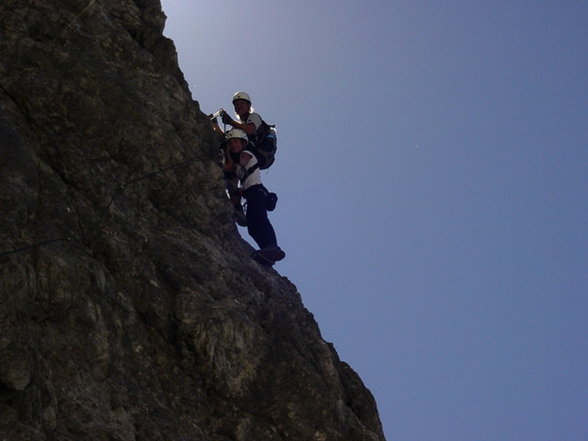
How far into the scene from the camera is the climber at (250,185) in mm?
13484

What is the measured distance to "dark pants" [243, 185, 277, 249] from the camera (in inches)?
526

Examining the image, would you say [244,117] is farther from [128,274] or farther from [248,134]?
[128,274]

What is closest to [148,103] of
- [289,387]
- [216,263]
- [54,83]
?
[54,83]

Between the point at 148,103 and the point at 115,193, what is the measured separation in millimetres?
2115

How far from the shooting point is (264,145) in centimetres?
1490

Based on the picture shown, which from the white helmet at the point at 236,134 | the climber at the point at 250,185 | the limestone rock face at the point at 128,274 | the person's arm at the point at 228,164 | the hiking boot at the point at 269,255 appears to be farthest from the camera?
the person's arm at the point at 228,164

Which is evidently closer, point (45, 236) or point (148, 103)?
point (45, 236)

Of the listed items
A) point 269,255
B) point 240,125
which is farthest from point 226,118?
point 269,255

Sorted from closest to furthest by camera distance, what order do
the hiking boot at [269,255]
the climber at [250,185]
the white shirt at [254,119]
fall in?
the hiking boot at [269,255] → the climber at [250,185] → the white shirt at [254,119]

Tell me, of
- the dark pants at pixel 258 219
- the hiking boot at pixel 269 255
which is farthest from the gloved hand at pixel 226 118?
the hiking boot at pixel 269 255

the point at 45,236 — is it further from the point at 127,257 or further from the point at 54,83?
the point at 54,83

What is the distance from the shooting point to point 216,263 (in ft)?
33.2

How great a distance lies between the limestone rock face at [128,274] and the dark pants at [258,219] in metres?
1.04

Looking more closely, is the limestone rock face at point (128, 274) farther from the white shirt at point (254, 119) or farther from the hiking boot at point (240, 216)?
the white shirt at point (254, 119)
